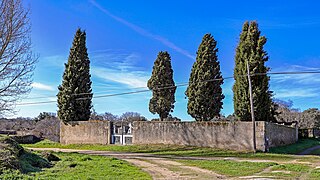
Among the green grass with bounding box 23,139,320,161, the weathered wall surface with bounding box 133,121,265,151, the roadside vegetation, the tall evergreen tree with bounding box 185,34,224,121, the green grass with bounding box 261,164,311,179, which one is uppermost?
the tall evergreen tree with bounding box 185,34,224,121

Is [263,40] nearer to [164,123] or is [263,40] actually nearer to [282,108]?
[164,123]

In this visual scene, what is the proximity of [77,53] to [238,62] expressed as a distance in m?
15.6

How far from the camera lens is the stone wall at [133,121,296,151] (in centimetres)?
2253

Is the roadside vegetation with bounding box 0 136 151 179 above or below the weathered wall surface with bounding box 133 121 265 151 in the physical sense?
below

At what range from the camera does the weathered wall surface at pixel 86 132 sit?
28.5 m

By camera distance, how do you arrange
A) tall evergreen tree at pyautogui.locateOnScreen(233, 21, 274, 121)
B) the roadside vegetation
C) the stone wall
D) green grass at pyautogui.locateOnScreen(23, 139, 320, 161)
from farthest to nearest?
tall evergreen tree at pyautogui.locateOnScreen(233, 21, 274, 121) → the stone wall → green grass at pyautogui.locateOnScreen(23, 139, 320, 161) → the roadside vegetation

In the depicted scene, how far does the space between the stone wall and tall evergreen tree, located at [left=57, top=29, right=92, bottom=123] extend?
25.2 ft

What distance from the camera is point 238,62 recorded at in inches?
1056

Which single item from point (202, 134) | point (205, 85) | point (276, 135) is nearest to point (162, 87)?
point (205, 85)

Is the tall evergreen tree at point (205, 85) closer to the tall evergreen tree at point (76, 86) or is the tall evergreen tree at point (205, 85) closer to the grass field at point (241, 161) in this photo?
the grass field at point (241, 161)

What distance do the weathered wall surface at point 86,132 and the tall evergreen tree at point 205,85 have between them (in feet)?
25.0

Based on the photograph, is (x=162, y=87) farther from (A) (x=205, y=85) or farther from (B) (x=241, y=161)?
(B) (x=241, y=161)

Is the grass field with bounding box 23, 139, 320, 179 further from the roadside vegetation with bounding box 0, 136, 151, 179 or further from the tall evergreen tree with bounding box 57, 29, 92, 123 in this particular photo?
the tall evergreen tree with bounding box 57, 29, 92, 123

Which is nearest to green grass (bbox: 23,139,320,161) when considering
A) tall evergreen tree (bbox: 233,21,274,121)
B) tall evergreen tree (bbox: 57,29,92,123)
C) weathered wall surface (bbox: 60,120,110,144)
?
weathered wall surface (bbox: 60,120,110,144)
